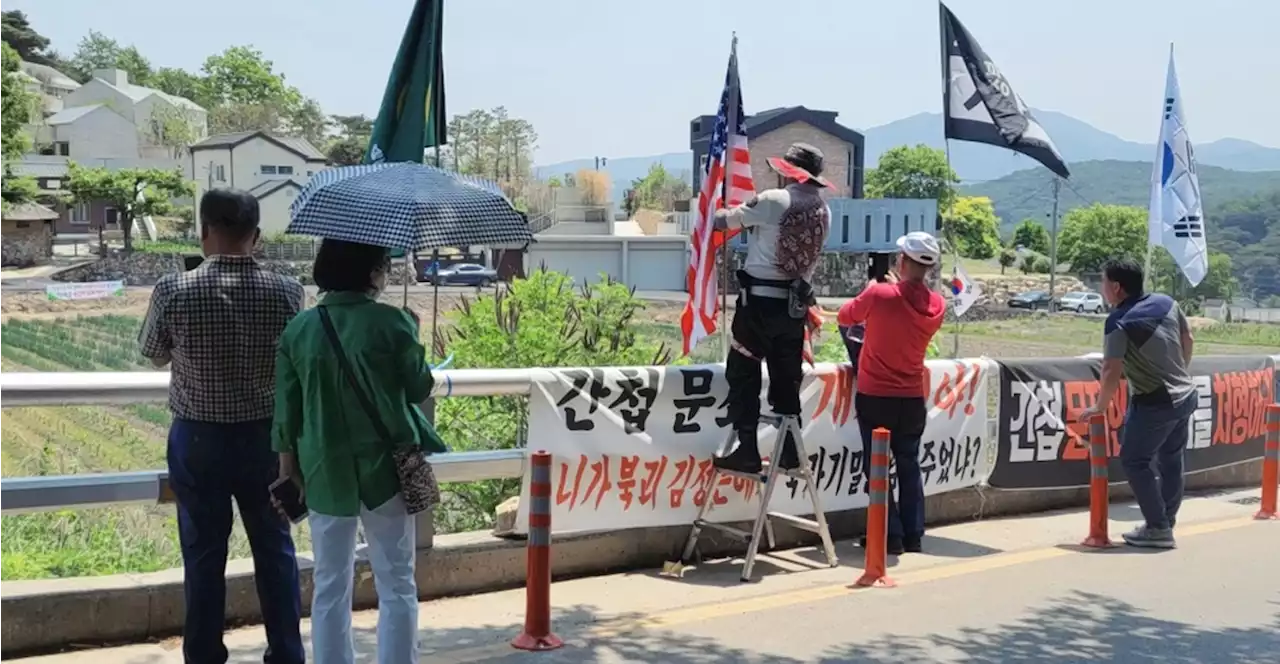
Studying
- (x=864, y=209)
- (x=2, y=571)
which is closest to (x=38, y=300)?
(x=864, y=209)

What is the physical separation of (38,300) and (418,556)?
51339 millimetres

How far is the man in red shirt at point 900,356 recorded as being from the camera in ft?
24.6

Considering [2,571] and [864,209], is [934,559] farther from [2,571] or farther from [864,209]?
[864,209]

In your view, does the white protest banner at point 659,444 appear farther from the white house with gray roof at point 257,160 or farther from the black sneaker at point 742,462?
the white house with gray roof at point 257,160

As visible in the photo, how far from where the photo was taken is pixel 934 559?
781 cm

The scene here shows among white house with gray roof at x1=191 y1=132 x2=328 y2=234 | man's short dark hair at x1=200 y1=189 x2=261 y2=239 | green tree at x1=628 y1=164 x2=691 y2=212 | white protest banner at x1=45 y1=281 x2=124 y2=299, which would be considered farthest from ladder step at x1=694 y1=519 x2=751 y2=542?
green tree at x1=628 y1=164 x2=691 y2=212

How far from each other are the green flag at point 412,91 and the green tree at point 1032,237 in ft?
409

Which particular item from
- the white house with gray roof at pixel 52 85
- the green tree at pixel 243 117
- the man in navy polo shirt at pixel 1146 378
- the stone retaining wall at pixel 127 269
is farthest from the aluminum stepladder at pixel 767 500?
the green tree at pixel 243 117

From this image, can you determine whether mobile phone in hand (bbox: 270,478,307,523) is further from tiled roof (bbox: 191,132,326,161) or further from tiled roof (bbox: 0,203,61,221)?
tiled roof (bbox: 191,132,326,161)

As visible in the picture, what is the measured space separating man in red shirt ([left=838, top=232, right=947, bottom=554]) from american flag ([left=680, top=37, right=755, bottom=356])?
86 centimetres

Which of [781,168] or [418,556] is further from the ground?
[781,168]

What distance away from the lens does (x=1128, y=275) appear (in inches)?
328

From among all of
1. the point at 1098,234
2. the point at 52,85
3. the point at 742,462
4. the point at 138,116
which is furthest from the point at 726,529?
the point at 52,85

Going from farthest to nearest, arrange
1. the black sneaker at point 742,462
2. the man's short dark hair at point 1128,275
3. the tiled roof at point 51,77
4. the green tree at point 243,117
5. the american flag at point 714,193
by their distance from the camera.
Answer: the green tree at point 243,117 < the tiled roof at point 51,77 < the man's short dark hair at point 1128,275 < the american flag at point 714,193 < the black sneaker at point 742,462
